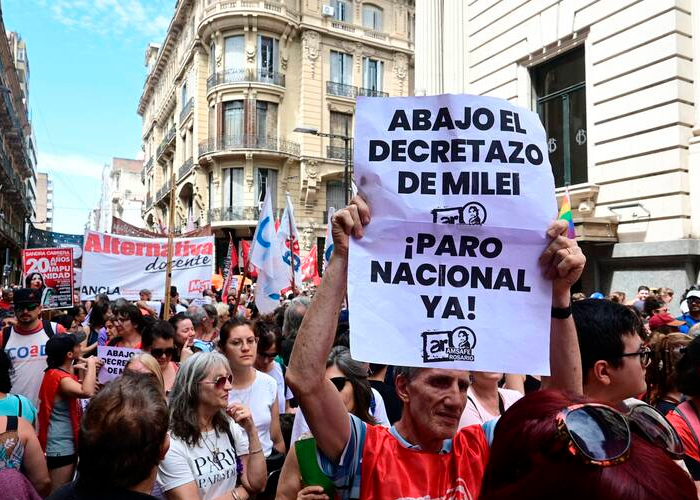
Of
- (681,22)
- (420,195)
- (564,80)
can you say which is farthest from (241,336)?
(564,80)

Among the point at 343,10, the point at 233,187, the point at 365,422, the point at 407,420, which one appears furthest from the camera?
the point at 343,10

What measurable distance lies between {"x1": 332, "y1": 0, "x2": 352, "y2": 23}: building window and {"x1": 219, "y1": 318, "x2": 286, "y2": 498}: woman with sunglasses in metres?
33.8

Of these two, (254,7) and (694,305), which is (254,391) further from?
(254,7)

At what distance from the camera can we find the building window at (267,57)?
1315 inches

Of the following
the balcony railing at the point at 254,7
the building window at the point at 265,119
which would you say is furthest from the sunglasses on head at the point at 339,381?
the balcony railing at the point at 254,7

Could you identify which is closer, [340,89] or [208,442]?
[208,442]

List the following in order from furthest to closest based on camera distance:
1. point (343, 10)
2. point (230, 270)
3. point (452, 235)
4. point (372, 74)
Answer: point (372, 74)
point (343, 10)
point (230, 270)
point (452, 235)

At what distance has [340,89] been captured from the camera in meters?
34.7

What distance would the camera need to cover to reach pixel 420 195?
2062 millimetres

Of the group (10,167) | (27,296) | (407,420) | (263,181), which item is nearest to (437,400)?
(407,420)

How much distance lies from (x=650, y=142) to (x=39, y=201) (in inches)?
5404

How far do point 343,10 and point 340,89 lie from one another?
509cm

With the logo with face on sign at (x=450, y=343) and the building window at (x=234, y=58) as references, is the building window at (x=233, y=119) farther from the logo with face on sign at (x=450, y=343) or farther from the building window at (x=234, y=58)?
the logo with face on sign at (x=450, y=343)

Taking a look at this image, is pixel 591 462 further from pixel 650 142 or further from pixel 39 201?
pixel 39 201
